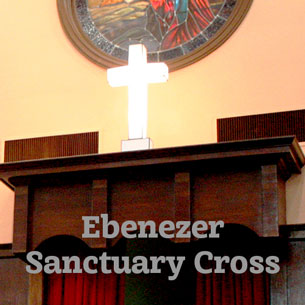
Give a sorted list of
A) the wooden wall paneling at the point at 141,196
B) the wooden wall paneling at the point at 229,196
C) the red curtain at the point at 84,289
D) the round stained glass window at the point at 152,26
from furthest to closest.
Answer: the round stained glass window at the point at 152,26, the red curtain at the point at 84,289, the wooden wall paneling at the point at 141,196, the wooden wall paneling at the point at 229,196

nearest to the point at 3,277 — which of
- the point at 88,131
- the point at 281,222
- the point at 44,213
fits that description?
the point at 44,213

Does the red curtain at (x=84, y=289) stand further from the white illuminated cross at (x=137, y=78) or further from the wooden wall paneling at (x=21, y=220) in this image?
the white illuminated cross at (x=137, y=78)

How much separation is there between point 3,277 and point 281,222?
2.81m

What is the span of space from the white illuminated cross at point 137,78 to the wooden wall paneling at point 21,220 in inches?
42.6

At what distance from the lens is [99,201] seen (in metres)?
A: 6.99

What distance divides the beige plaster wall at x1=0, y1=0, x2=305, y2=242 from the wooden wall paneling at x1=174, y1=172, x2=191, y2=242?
2.87 ft

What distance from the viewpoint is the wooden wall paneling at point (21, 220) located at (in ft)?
23.5

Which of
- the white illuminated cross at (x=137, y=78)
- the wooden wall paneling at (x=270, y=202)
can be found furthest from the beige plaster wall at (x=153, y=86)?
the wooden wall paneling at (x=270, y=202)

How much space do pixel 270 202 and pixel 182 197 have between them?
719 mm

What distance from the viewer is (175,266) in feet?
24.0

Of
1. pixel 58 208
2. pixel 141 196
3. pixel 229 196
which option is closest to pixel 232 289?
pixel 229 196

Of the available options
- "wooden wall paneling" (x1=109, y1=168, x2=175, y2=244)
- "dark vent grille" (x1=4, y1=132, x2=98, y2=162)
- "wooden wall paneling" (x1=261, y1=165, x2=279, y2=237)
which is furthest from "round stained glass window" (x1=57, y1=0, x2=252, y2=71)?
"wooden wall paneling" (x1=261, y1=165, x2=279, y2=237)

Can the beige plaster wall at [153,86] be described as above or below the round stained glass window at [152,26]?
below

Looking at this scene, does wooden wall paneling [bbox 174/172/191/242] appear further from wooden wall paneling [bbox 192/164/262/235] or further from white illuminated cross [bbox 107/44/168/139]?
white illuminated cross [bbox 107/44/168/139]
